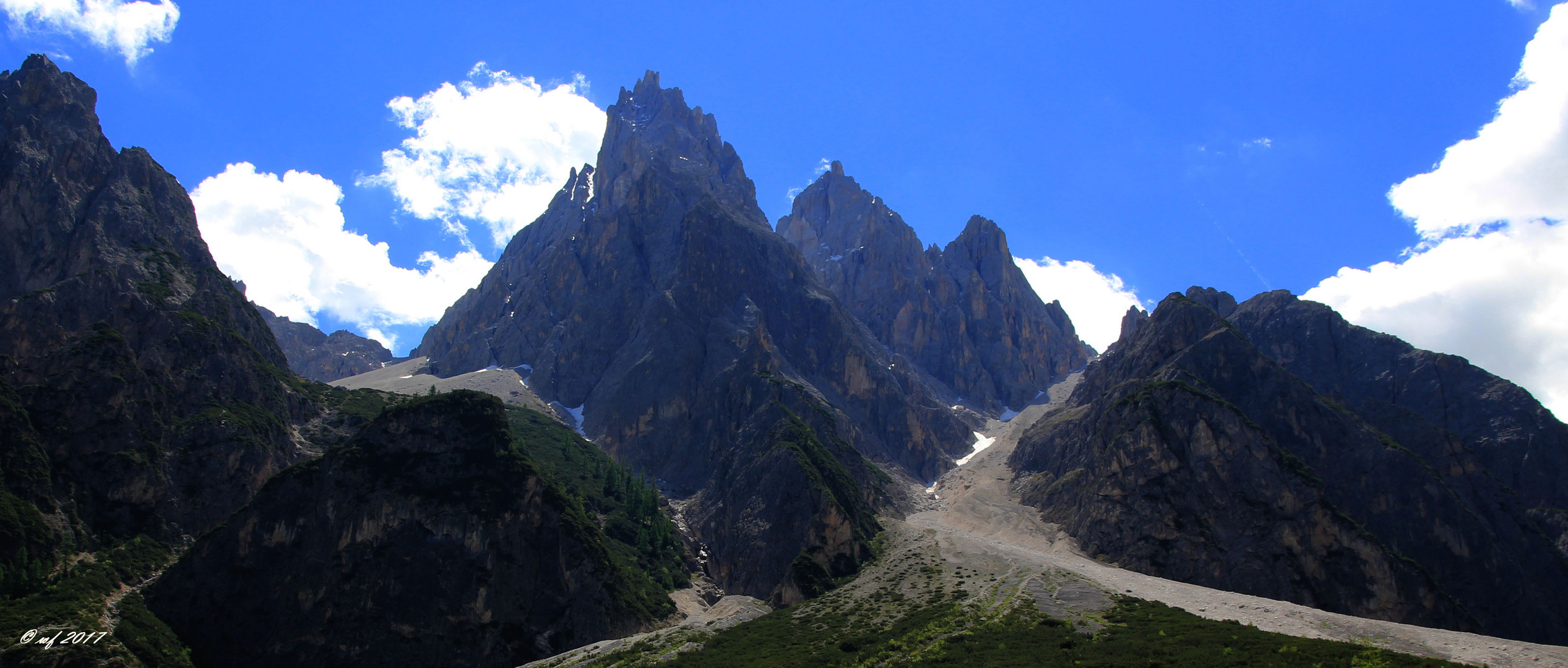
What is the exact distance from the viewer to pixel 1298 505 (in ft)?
451

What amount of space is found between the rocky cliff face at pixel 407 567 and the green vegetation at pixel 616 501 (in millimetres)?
12465

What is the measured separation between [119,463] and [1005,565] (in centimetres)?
12455

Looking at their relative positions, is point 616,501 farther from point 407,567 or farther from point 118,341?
point 118,341

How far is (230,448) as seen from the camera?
122188 millimetres

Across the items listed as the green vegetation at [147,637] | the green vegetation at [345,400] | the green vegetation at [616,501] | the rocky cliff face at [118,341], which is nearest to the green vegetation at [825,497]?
the green vegetation at [616,501]

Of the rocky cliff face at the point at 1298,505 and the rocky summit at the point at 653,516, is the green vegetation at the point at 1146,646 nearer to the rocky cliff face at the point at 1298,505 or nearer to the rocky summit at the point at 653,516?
the rocky summit at the point at 653,516

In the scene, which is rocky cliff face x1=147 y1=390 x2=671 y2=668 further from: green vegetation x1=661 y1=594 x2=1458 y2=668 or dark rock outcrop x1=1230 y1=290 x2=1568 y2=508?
dark rock outcrop x1=1230 y1=290 x2=1568 y2=508

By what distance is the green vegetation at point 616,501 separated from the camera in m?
140

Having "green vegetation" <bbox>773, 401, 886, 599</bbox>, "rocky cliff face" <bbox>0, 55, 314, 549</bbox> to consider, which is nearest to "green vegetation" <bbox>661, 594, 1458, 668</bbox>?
"green vegetation" <bbox>773, 401, 886, 599</bbox>

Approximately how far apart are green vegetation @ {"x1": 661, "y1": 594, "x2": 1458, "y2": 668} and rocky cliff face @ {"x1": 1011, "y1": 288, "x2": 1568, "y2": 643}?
188 feet

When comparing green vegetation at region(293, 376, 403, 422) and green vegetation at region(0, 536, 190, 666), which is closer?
green vegetation at region(0, 536, 190, 666)

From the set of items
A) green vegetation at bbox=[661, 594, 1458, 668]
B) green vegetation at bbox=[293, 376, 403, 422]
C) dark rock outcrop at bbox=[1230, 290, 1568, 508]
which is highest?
green vegetation at bbox=[293, 376, 403, 422]

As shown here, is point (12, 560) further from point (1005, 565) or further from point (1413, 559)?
point (1413, 559)

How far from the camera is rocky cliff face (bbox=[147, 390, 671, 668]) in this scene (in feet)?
330
